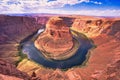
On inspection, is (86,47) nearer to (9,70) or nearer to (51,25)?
(51,25)

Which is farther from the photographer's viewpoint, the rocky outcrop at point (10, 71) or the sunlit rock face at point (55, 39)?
the sunlit rock face at point (55, 39)

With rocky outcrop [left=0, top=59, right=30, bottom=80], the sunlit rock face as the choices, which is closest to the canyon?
rocky outcrop [left=0, top=59, right=30, bottom=80]

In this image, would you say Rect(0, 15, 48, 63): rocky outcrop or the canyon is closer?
the canyon

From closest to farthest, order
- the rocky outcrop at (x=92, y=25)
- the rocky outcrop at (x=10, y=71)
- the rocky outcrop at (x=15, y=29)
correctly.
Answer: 1. the rocky outcrop at (x=10, y=71)
2. the rocky outcrop at (x=15, y=29)
3. the rocky outcrop at (x=92, y=25)

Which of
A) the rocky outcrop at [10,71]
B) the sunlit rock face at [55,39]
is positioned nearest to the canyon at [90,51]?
the rocky outcrop at [10,71]

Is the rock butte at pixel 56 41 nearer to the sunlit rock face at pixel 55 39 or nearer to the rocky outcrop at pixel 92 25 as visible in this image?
the sunlit rock face at pixel 55 39

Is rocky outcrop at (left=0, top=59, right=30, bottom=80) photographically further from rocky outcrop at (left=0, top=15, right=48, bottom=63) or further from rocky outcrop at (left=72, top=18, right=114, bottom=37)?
A: rocky outcrop at (left=72, top=18, right=114, bottom=37)
